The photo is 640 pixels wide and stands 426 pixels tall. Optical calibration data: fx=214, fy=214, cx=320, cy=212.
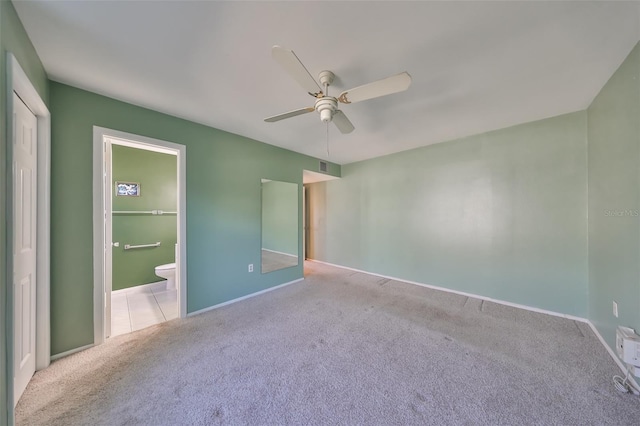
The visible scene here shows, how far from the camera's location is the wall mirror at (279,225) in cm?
358

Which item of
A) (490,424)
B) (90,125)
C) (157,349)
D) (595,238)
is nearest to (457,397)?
(490,424)

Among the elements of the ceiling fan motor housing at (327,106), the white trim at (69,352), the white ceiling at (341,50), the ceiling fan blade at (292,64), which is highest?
the white ceiling at (341,50)

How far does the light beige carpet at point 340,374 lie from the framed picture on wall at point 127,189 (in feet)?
7.39

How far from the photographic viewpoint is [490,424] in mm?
1289

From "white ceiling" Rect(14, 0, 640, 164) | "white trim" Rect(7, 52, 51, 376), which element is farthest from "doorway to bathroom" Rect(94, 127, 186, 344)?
"white ceiling" Rect(14, 0, 640, 164)

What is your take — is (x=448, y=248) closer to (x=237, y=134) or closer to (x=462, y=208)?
(x=462, y=208)

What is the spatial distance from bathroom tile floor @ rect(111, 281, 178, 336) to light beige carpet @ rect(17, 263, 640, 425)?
0.91ft

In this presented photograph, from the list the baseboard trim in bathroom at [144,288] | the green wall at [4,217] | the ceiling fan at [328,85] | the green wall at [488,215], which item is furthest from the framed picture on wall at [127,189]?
the green wall at [488,215]

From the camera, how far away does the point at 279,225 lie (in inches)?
155

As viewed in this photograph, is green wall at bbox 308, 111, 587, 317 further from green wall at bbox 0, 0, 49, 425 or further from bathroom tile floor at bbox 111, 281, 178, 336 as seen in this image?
green wall at bbox 0, 0, 49, 425

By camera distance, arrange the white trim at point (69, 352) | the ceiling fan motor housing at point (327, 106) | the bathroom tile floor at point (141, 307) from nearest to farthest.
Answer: the ceiling fan motor housing at point (327, 106), the white trim at point (69, 352), the bathroom tile floor at point (141, 307)

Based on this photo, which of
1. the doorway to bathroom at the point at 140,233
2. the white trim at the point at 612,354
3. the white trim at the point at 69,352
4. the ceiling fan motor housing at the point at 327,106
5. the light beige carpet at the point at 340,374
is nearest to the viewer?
the light beige carpet at the point at 340,374

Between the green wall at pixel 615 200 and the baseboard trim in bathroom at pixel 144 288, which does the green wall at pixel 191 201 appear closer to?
the baseboard trim in bathroom at pixel 144 288

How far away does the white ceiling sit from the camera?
1.26m
